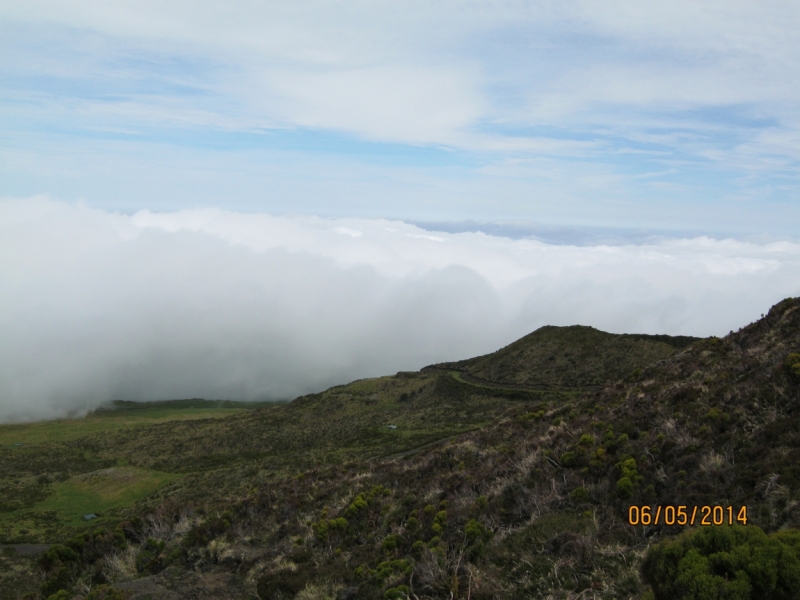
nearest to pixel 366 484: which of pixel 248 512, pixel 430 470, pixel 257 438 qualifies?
pixel 430 470

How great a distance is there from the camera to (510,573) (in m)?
9.81

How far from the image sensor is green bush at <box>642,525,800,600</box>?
648 cm

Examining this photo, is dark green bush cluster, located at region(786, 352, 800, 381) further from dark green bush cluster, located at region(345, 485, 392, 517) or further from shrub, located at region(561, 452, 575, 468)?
dark green bush cluster, located at region(345, 485, 392, 517)

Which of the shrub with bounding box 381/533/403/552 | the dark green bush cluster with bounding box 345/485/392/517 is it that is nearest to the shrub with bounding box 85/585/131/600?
the shrub with bounding box 381/533/403/552

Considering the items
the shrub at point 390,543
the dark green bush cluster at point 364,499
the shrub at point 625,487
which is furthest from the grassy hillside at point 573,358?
the shrub at point 390,543

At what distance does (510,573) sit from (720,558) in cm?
403

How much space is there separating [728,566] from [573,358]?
57070 millimetres

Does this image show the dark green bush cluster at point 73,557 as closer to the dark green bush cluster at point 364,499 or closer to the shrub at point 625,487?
the dark green bush cluster at point 364,499

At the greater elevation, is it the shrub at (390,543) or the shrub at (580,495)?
the shrub at (580,495)

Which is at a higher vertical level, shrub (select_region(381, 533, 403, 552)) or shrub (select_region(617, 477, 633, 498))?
shrub (select_region(617, 477, 633, 498))
